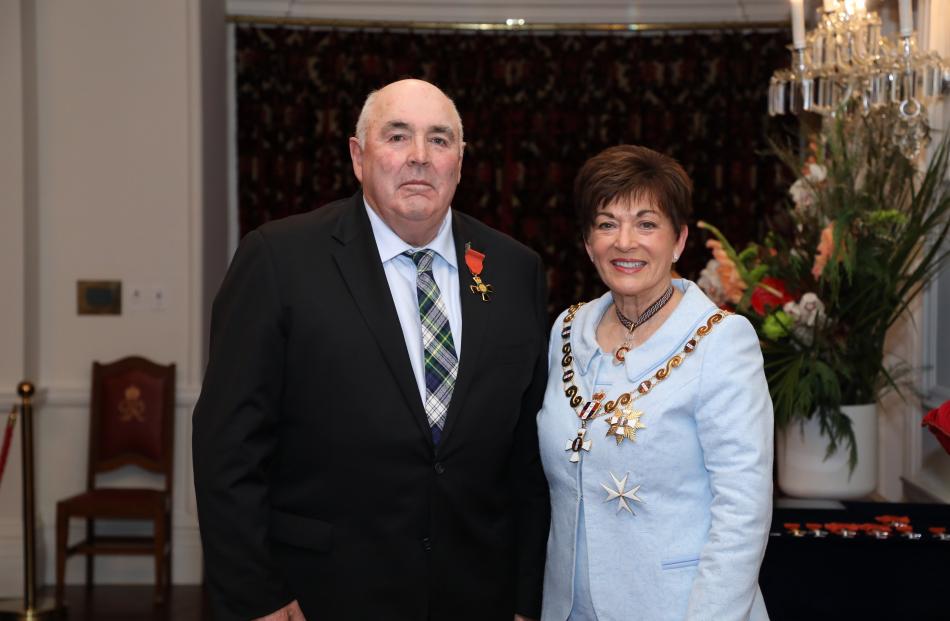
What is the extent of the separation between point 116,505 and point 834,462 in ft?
11.5

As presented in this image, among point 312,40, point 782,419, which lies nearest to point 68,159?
point 312,40

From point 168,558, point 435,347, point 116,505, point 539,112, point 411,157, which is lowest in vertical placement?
point 168,558

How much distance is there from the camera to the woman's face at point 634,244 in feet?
7.23

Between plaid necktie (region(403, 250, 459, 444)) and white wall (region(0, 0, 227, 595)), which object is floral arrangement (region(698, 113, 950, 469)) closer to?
plaid necktie (region(403, 250, 459, 444))

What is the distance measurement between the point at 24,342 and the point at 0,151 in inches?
37.5

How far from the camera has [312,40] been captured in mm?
6426

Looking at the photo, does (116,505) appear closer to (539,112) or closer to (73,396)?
(73,396)

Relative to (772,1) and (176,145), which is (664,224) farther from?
(772,1)

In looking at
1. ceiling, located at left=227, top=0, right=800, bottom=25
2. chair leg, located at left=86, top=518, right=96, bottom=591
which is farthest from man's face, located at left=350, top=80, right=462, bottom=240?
ceiling, located at left=227, top=0, right=800, bottom=25

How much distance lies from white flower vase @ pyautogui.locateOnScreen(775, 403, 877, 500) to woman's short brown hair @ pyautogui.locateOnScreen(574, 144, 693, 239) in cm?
124

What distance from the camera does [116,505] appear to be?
5262 mm

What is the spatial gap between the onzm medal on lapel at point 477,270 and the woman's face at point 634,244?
305 mm

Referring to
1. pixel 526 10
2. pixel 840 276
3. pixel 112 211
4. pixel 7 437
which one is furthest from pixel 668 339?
pixel 526 10

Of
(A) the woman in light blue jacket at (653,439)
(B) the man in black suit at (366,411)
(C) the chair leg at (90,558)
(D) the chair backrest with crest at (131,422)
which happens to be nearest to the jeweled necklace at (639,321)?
(A) the woman in light blue jacket at (653,439)
